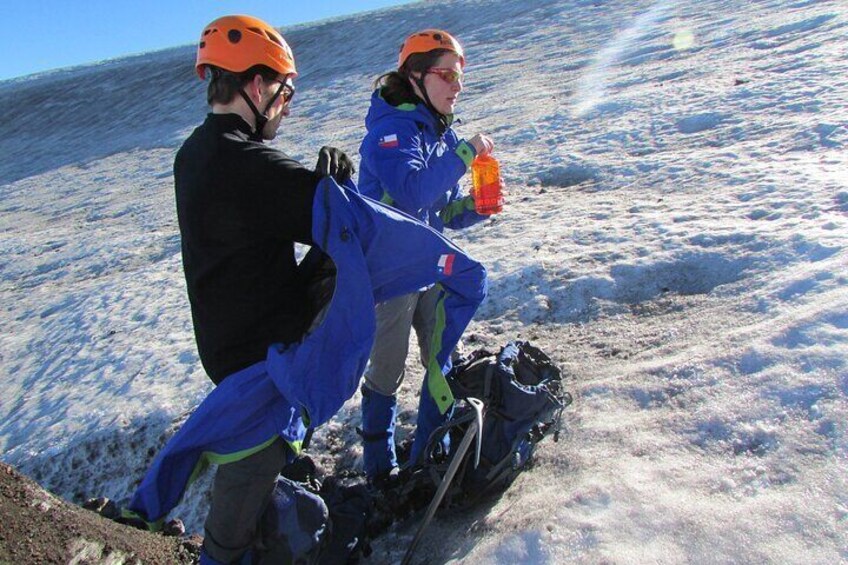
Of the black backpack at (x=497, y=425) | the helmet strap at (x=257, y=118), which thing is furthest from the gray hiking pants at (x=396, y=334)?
the helmet strap at (x=257, y=118)

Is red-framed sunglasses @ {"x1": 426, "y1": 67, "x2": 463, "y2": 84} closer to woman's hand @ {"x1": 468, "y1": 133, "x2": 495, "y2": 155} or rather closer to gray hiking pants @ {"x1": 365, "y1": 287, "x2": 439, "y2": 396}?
woman's hand @ {"x1": 468, "y1": 133, "x2": 495, "y2": 155}

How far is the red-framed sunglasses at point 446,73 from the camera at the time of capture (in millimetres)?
3422

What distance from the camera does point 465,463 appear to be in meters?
3.13

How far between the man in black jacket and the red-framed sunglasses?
3.51 feet

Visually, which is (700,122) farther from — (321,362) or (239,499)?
(239,499)

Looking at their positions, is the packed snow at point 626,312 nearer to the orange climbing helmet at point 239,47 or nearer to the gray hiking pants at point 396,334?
the gray hiking pants at point 396,334

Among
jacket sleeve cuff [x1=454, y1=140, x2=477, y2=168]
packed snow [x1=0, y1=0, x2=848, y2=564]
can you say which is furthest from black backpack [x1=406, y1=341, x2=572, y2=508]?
jacket sleeve cuff [x1=454, y1=140, x2=477, y2=168]

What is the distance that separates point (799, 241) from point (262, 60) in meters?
3.70

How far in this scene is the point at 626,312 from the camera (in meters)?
4.63

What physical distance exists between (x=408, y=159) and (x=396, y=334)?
2.84 feet

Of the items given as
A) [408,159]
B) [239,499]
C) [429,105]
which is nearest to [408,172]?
[408,159]

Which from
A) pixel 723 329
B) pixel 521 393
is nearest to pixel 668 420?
pixel 521 393

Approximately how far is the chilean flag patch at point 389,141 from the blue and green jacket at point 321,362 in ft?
2.68

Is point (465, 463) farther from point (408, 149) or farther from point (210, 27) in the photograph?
point (210, 27)
